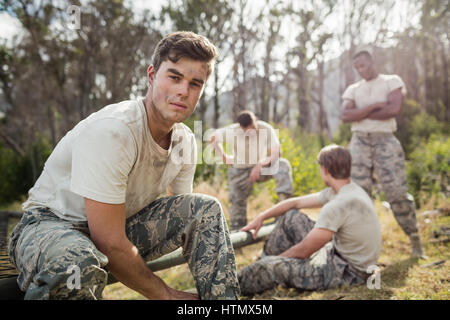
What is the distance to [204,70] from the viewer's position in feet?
5.99

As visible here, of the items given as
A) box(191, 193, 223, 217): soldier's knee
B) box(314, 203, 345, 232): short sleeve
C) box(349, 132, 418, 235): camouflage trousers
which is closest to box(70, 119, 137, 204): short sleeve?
box(191, 193, 223, 217): soldier's knee

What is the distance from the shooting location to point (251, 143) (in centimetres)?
498

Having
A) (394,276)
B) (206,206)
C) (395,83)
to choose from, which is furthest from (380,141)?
(206,206)

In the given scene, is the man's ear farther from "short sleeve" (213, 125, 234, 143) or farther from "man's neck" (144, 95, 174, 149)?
"short sleeve" (213, 125, 234, 143)

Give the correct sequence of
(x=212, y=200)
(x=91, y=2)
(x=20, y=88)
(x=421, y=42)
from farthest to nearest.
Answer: (x=421, y=42), (x=20, y=88), (x=91, y=2), (x=212, y=200)

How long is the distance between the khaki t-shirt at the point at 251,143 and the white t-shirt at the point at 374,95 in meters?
1.16

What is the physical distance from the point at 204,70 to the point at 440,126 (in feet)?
51.9

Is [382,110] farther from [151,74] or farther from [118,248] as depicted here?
[118,248]

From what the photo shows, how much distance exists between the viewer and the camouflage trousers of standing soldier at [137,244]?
1.31 metres

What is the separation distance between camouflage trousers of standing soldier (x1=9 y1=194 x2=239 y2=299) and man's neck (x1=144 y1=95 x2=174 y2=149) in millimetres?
336

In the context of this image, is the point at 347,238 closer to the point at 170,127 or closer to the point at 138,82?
the point at 170,127

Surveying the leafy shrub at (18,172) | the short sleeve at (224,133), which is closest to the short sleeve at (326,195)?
the short sleeve at (224,133)

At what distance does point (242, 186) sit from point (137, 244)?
10.4 ft
